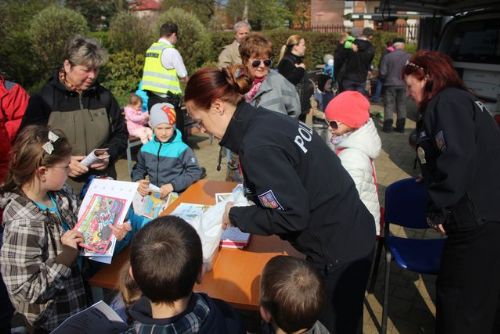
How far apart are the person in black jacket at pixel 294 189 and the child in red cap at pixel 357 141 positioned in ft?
1.84

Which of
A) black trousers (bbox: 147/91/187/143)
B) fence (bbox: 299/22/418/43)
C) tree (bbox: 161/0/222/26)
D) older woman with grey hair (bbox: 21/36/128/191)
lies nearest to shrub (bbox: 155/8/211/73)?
black trousers (bbox: 147/91/187/143)

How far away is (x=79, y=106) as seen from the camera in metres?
2.84

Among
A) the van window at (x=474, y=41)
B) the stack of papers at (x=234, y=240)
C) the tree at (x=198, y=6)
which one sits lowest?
the stack of papers at (x=234, y=240)

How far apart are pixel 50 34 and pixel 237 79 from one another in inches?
364

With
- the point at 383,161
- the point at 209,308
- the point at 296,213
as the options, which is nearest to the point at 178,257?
the point at 209,308

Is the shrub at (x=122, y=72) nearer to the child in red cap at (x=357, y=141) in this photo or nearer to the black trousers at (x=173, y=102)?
the black trousers at (x=173, y=102)

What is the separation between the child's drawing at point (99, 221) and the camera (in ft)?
6.69

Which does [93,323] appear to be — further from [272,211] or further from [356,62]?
[356,62]

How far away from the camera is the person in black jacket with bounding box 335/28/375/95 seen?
814 cm

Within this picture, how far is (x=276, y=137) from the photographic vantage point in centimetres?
163

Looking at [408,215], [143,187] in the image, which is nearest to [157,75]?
[143,187]

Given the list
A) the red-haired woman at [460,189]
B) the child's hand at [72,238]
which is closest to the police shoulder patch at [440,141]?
the red-haired woman at [460,189]

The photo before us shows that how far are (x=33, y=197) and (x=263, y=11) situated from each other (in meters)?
28.7

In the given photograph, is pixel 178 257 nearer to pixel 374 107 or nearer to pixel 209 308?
pixel 209 308
